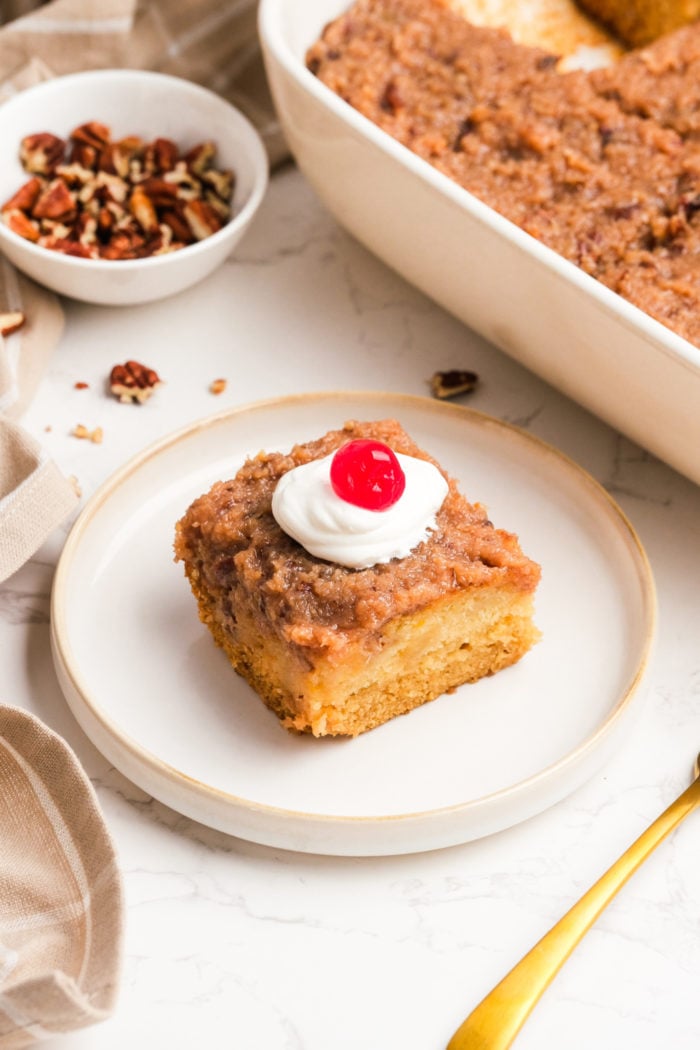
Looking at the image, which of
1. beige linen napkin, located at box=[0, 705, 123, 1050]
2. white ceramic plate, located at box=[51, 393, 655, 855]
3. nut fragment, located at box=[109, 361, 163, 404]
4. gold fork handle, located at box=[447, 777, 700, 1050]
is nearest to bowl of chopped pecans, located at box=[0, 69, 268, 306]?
nut fragment, located at box=[109, 361, 163, 404]

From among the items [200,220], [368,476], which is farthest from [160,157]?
[368,476]

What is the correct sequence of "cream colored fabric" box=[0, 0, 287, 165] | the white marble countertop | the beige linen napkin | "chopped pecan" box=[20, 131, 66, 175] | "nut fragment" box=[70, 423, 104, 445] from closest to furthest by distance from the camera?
1. the beige linen napkin
2. the white marble countertop
3. "nut fragment" box=[70, 423, 104, 445]
4. "chopped pecan" box=[20, 131, 66, 175]
5. "cream colored fabric" box=[0, 0, 287, 165]

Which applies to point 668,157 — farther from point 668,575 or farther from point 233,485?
point 233,485

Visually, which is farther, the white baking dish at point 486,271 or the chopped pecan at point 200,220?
the chopped pecan at point 200,220

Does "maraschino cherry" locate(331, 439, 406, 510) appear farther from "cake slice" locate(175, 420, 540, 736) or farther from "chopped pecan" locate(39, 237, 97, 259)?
"chopped pecan" locate(39, 237, 97, 259)

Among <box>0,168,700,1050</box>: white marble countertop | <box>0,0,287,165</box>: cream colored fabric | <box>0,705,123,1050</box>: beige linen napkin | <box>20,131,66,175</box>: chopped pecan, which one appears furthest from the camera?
<box>0,0,287,165</box>: cream colored fabric

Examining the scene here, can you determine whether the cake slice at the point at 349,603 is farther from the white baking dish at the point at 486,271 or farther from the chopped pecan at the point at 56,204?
the chopped pecan at the point at 56,204

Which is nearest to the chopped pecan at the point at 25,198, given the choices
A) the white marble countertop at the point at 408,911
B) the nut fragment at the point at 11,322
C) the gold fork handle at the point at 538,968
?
the nut fragment at the point at 11,322
